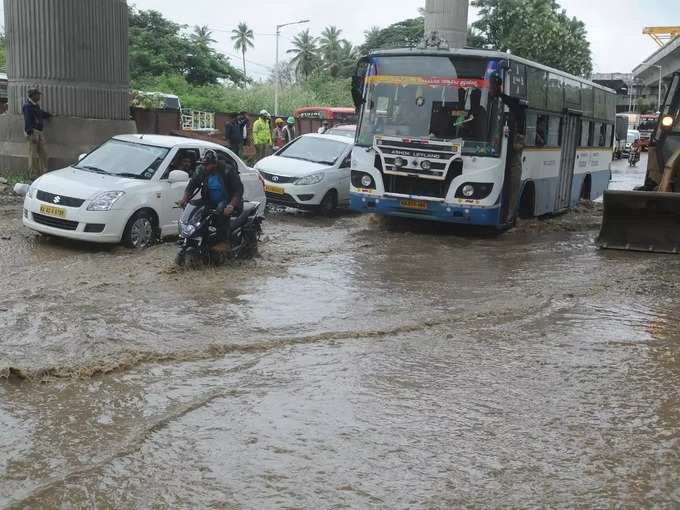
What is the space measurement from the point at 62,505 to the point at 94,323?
136 inches

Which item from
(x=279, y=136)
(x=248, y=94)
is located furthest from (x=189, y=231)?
(x=248, y=94)

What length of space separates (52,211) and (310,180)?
19.5ft

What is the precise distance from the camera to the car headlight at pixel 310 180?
1535 centimetres

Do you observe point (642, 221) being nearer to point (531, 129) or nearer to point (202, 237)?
point (531, 129)

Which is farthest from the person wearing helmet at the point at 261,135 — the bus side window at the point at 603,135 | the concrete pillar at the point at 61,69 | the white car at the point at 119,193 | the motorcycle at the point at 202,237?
the motorcycle at the point at 202,237

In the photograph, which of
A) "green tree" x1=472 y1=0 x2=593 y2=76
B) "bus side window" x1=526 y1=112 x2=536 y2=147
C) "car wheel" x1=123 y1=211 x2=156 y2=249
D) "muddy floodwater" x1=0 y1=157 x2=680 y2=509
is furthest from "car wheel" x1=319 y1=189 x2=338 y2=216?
"green tree" x1=472 y1=0 x2=593 y2=76

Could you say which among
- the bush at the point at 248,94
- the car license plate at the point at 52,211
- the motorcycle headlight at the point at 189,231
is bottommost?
the motorcycle headlight at the point at 189,231

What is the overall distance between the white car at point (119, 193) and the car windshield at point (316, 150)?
4.62m

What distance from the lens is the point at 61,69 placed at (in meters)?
16.4

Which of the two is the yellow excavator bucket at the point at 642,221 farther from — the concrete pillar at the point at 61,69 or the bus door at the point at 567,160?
the concrete pillar at the point at 61,69

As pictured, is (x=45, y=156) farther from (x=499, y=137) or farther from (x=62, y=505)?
(x=62, y=505)

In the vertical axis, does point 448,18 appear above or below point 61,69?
above

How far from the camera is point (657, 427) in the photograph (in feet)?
17.9

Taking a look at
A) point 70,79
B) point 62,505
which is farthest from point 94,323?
point 70,79
